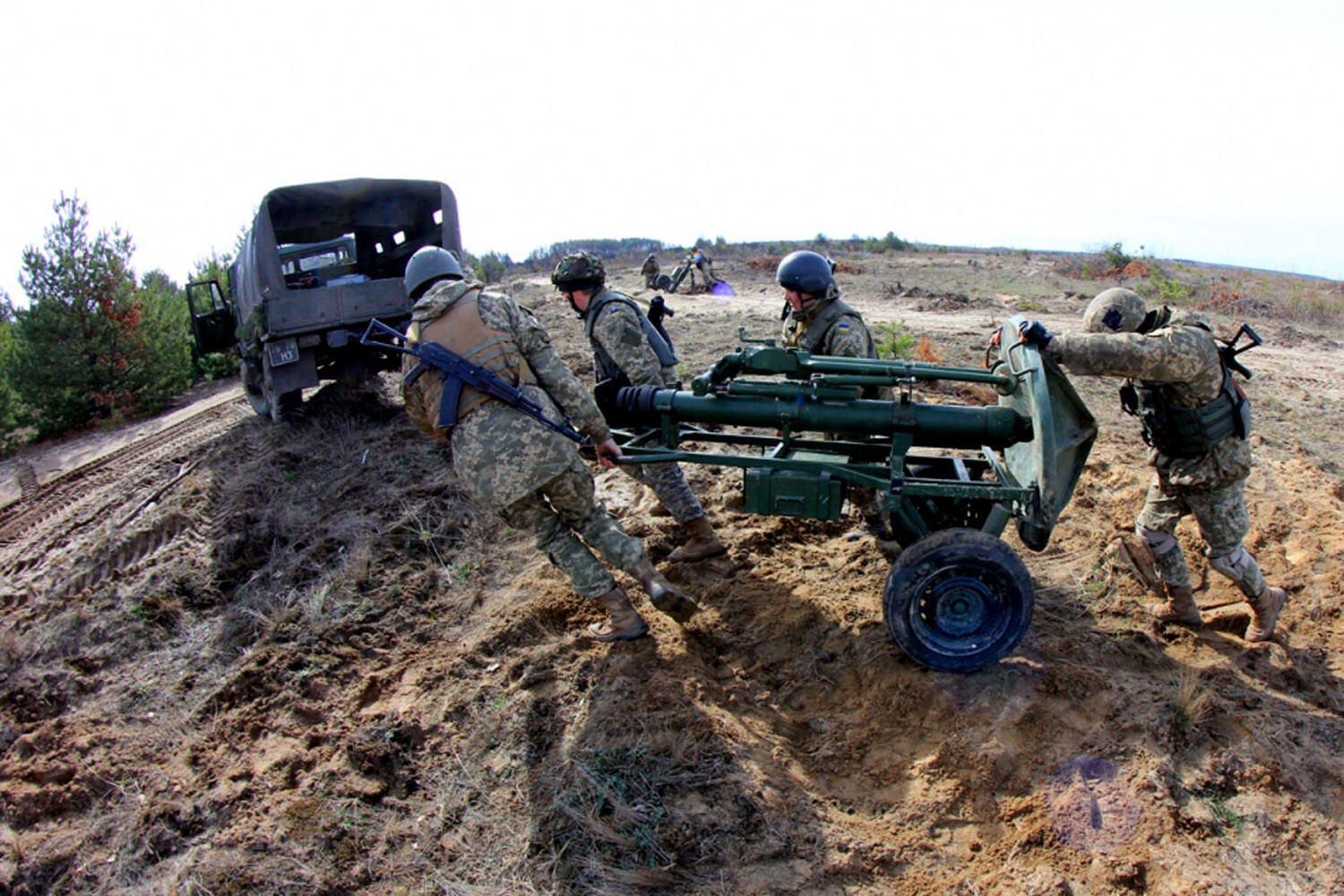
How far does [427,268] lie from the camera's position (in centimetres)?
391

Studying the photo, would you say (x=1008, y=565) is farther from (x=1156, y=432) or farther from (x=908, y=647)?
(x=1156, y=432)

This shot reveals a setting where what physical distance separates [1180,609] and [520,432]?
328 centimetres

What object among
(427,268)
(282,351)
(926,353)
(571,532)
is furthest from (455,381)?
(926,353)

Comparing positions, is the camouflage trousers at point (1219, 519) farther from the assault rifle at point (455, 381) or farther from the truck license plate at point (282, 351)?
the truck license plate at point (282, 351)

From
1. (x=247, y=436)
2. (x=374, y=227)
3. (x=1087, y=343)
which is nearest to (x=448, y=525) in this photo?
(x=1087, y=343)

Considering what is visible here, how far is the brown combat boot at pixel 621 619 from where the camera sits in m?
3.89

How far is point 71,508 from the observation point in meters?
7.61

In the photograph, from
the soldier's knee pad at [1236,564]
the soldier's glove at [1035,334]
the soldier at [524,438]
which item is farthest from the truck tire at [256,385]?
the soldier's knee pad at [1236,564]

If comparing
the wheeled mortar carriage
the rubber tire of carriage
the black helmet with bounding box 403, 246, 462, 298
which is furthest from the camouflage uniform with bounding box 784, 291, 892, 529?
the black helmet with bounding box 403, 246, 462, 298

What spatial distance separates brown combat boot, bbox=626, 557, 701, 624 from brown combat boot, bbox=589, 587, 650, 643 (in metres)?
0.13

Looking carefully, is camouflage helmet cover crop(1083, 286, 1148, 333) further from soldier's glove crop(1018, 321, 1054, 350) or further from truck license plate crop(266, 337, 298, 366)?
truck license plate crop(266, 337, 298, 366)

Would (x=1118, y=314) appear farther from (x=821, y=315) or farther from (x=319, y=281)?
(x=319, y=281)

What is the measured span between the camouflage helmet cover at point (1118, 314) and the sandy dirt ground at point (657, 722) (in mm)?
1430

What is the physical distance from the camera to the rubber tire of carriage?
3275 millimetres
